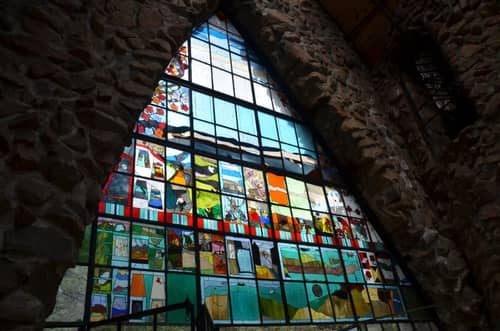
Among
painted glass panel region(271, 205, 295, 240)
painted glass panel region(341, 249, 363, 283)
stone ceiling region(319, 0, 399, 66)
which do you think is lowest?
painted glass panel region(341, 249, 363, 283)

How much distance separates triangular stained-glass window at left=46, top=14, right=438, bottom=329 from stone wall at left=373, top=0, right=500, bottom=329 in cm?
87

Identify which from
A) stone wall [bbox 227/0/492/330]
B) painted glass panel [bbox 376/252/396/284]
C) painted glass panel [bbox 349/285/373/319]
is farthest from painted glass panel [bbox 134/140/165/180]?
painted glass panel [bbox 376/252/396/284]

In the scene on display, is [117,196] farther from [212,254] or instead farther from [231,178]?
[231,178]

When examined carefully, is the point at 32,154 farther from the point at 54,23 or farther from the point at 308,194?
the point at 308,194

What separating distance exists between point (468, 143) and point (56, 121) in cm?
455

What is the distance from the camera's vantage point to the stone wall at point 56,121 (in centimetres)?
146

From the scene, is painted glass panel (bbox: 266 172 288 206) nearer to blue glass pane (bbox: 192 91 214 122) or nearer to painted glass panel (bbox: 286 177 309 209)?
painted glass panel (bbox: 286 177 309 209)

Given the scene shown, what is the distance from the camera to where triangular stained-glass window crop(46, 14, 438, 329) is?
284 cm

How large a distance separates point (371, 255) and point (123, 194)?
3025mm

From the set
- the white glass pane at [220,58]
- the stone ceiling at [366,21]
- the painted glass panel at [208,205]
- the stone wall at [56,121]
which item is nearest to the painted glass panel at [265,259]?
the painted glass panel at [208,205]

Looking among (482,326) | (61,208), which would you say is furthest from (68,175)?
(482,326)

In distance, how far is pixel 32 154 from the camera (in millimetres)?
1637

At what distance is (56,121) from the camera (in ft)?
5.95

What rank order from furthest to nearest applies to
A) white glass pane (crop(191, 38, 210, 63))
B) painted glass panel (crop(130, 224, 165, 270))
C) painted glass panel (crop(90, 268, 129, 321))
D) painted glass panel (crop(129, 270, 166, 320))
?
white glass pane (crop(191, 38, 210, 63)) → painted glass panel (crop(130, 224, 165, 270)) → painted glass panel (crop(129, 270, 166, 320)) → painted glass panel (crop(90, 268, 129, 321))
